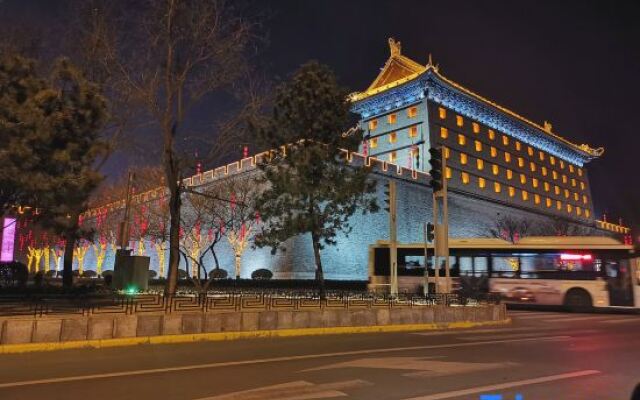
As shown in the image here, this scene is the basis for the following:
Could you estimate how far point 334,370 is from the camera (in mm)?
8219

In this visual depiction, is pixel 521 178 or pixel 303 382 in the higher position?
pixel 521 178

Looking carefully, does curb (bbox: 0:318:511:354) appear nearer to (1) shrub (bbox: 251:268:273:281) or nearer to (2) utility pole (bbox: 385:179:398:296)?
(2) utility pole (bbox: 385:179:398:296)

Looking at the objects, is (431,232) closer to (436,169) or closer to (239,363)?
(436,169)

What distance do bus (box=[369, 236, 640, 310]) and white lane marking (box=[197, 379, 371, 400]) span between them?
18479mm

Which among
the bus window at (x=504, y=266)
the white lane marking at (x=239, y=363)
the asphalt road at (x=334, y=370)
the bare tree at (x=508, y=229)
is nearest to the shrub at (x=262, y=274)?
the bus window at (x=504, y=266)

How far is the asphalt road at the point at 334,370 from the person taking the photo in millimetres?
6570

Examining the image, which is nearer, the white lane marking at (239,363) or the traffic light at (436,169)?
the white lane marking at (239,363)

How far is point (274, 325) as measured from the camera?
13641 mm

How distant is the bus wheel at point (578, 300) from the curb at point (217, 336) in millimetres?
8575

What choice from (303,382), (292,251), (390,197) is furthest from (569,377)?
(292,251)

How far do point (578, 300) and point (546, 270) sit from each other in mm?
1901

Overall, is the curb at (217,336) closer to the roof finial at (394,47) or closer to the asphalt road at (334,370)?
the asphalt road at (334,370)

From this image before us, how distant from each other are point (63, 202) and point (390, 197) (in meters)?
10.7

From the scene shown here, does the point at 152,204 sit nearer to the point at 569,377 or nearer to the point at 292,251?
the point at 292,251
